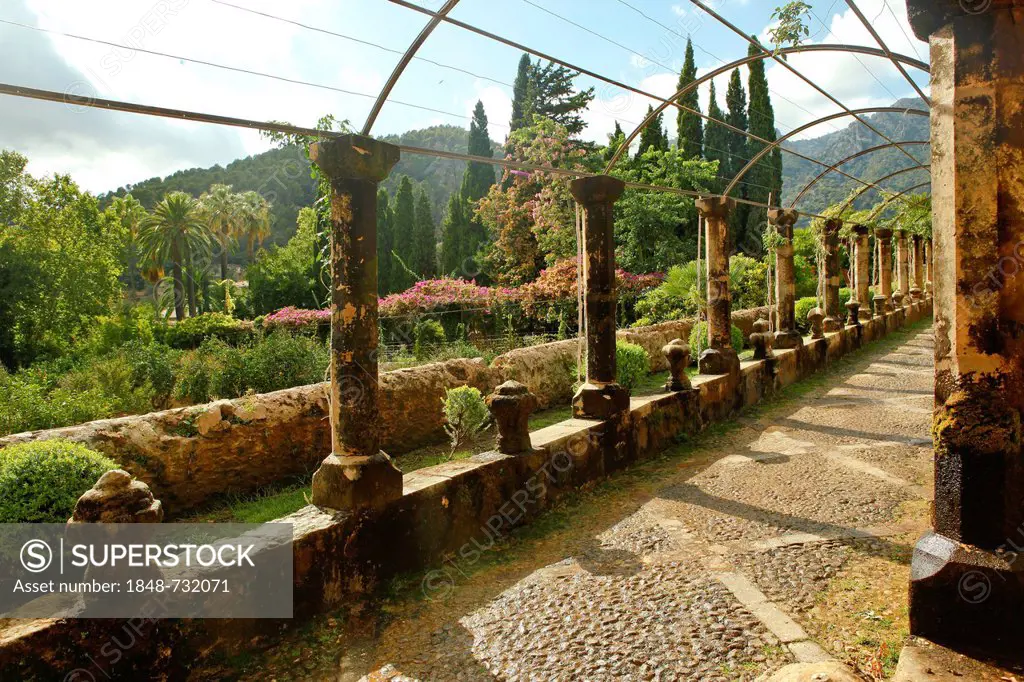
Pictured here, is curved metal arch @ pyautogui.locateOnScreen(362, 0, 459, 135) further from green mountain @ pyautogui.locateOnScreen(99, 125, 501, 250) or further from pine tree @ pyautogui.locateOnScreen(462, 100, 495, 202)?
green mountain @ pyautogui.locateOnScreen(99, 125, 501, 250)

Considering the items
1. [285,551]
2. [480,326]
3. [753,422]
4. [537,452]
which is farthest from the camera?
[480,326]

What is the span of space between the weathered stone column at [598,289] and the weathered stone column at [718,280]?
239 cm

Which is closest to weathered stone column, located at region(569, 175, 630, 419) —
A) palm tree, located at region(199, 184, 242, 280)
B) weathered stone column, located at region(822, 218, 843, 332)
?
weathered stone column, located at region(822, 218, 843, 332)

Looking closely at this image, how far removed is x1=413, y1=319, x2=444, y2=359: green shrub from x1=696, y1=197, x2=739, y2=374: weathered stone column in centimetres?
575

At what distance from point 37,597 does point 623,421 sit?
412 cm

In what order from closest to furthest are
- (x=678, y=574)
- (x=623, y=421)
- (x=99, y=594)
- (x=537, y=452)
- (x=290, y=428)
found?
(x=99, y=594)
(x=678, y=574)
(x=537, y=452)
(x=623, y=421)
(x=290, y=428)

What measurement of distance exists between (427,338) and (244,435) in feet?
25.5

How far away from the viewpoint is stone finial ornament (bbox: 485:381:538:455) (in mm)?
4344

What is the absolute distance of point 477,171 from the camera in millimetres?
33625

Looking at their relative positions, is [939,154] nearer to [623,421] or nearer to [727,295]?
[623,421]

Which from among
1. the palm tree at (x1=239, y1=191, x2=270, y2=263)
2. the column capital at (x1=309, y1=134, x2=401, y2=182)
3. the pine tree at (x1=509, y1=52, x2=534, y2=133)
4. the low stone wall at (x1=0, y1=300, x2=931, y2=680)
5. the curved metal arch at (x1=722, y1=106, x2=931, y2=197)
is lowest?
the low stone wall at (x1=0, y1=300, x2=931, y2=680)

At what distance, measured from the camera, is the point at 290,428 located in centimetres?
642

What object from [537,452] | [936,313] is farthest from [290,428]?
[936,313]

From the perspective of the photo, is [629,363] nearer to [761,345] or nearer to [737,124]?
[761,345]
